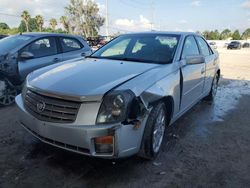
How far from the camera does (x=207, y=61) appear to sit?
18.8ft

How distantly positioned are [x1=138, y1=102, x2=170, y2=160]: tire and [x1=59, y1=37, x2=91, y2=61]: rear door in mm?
3666

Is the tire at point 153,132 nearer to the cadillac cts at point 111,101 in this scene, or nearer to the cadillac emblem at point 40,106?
the cadillac cts at point 111,101

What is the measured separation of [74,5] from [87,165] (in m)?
51.2

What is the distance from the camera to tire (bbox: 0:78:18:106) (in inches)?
232

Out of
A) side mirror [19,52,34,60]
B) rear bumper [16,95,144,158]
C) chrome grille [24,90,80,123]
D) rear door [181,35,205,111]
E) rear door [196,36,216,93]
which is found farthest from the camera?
side mirror [19,52,34,60]

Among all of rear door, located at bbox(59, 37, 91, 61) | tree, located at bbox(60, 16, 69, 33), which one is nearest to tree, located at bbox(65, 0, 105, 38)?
tree, located at bbox(60, 16, 69, 33)

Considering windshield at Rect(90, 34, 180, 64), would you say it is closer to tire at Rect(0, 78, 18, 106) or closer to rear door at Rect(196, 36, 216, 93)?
rear door at Rect(196, 36, 216, 93)

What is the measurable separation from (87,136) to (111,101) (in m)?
0.44

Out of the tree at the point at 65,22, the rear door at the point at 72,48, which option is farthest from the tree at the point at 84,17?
the rear door at the point at 72,48

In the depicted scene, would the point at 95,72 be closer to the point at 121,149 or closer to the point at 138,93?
the point at 138,93

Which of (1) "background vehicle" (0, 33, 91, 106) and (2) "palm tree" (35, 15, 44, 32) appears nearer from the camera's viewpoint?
(1) "background vehicle" (0, 33, 91, 106)

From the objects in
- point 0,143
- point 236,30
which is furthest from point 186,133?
point 236,30

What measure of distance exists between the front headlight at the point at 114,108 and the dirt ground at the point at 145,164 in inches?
28.9

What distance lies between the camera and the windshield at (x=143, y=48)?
4.32 m
